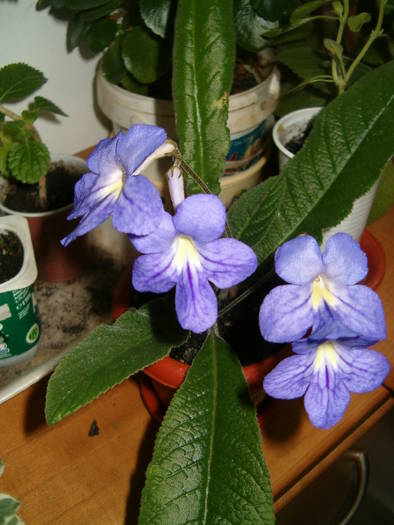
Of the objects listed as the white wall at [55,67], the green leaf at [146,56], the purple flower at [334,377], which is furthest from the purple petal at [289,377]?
the white wall at [55,67]

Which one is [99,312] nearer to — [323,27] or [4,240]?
[4,240]

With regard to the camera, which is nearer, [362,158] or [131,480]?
[362,158]

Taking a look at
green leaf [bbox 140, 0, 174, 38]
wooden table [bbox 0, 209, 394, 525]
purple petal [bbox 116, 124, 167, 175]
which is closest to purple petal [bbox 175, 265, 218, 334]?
purple petal [bbox 116, 124, 167, 175]

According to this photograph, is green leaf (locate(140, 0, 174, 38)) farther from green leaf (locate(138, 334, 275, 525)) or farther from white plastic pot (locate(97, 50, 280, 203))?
green leaf (locate(138, 334, 275, 525))

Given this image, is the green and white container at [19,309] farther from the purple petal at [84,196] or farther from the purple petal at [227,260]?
the purple petal at [227,260]

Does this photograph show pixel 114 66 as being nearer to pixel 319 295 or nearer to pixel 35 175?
pixel 35 175

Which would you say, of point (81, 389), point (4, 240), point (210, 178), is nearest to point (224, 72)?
point (210, 178)
